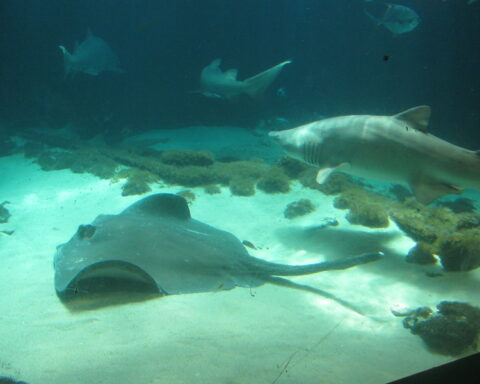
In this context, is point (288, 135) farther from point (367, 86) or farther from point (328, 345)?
point (367, 86)

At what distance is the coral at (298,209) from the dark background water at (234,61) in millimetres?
13389

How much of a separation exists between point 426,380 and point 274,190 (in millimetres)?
6535

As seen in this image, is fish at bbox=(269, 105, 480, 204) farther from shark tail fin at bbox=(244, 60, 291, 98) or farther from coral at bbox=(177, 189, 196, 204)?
shark tail fin at bbox=(244, 60, 291, 98)

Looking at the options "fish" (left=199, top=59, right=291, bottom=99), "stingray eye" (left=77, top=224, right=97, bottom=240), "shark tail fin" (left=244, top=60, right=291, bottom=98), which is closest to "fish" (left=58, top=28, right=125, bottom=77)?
"fish" (left=199, top=59, right=291, bottom=99)

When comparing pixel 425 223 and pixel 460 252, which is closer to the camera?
pixel 460 252

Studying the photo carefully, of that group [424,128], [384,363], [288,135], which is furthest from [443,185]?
[384,363]

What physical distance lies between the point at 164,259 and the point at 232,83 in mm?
8640

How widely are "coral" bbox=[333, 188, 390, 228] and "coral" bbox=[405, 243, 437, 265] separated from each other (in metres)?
1.36

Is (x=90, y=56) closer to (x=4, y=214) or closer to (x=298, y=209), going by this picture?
(x=4, y=214)

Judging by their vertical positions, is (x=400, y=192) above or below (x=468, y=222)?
below

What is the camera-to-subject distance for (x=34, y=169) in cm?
1148

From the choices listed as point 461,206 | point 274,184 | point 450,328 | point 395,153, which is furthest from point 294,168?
point 450,328

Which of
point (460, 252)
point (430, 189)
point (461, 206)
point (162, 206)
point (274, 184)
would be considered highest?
point (430, 189)

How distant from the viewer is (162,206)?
5883 millimetres
